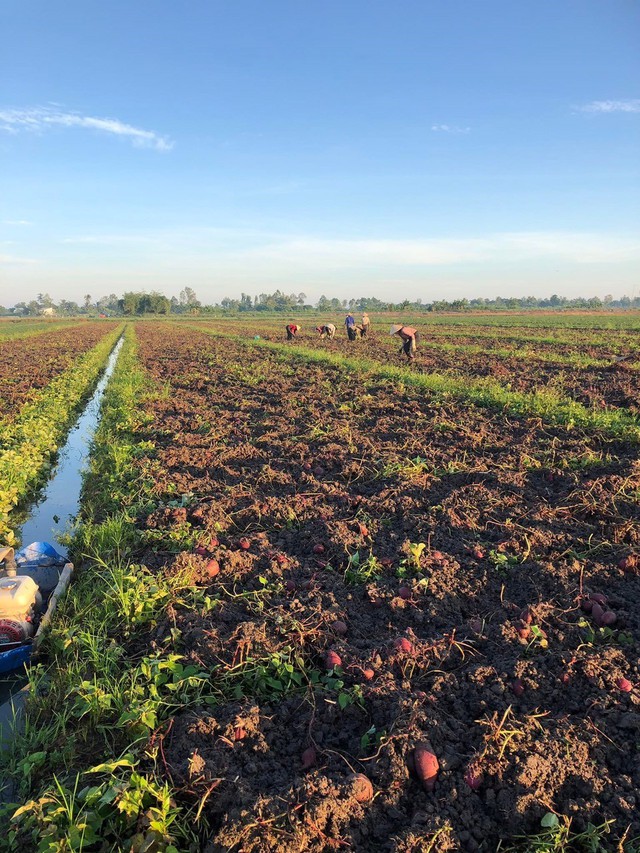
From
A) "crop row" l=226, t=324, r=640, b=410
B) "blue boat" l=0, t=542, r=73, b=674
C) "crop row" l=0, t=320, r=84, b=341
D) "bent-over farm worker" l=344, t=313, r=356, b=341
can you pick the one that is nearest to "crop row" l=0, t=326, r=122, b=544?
"blue boat" l=0, t=542, r=73, b=674

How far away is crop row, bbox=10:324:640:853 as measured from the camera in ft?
7.32

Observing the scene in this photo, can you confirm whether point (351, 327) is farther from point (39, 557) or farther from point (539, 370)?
point (39, 557)

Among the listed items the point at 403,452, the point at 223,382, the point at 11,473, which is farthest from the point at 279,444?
→ the point at 223,382

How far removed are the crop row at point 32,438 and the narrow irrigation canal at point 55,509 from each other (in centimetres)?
21

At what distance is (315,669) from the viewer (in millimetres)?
3137

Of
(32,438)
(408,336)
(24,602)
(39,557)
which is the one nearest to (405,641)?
(24,602)

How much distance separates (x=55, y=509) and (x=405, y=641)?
587cm

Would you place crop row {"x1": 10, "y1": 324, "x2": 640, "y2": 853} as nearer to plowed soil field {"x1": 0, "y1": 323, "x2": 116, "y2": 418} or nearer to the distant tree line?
plowed soil field {"x1": 0, "y1": 323, "x2": 116, "y2": 418}

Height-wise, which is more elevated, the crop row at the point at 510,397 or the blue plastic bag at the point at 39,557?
the crop row at the point at 510,397

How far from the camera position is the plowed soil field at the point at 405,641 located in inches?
87.6

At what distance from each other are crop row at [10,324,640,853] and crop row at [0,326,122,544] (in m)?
1.31

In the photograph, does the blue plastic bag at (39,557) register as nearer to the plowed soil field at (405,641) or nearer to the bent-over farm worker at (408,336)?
the plowed soil field at (405,641)

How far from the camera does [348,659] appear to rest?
122 inches

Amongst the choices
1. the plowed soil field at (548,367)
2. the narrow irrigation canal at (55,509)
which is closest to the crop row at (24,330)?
the plowed soil field at (548,367)
